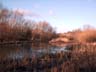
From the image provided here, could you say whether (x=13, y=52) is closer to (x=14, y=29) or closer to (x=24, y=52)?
(x=24, y=52)

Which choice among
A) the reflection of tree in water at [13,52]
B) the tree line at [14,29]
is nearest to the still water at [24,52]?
the reflection of tree in water at [13,52]

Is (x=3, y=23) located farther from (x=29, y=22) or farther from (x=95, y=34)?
(x=95, y=34)

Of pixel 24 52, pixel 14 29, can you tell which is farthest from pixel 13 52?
pixel 14 29

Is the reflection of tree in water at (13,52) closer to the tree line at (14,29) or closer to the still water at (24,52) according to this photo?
the still water at (24,52)

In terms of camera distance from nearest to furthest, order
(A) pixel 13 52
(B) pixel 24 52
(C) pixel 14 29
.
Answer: (B) pixel 24 52, (A) pixel 13 52, (C) pixel 14 29

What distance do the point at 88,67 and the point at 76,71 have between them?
958 mm

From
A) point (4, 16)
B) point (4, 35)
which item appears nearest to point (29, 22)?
point (4, 16)

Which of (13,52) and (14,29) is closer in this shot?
(13,52)

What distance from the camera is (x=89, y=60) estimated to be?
27.6 feet

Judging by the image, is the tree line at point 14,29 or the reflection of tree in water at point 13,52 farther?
the tree line at point 14,29

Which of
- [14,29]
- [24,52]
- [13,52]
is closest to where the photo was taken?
[24,52]

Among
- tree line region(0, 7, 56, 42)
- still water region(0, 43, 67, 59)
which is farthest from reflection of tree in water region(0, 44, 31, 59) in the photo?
tree line region(0, 7, 56, 42)

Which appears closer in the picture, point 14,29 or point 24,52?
point 24,52

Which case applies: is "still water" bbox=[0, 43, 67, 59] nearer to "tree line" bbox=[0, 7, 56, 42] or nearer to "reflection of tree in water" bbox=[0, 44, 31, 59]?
"reflection of tree in water" bbox=[0, 44, 31, 59]
